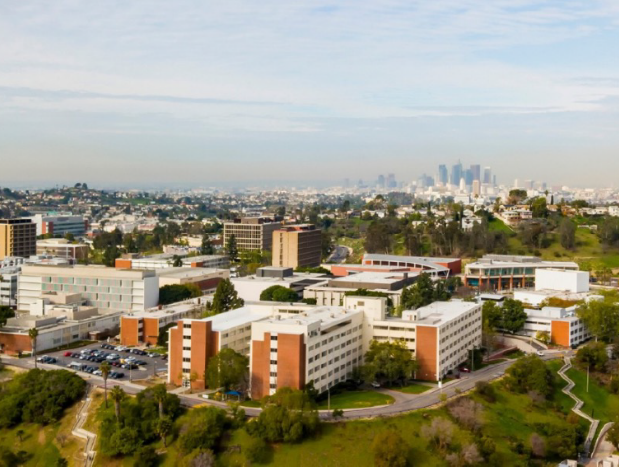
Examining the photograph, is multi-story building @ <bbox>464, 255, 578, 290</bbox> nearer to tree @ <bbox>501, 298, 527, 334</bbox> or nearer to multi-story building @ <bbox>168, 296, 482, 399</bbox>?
tree @ <bbox>501, 298, 527, 334</bbox>

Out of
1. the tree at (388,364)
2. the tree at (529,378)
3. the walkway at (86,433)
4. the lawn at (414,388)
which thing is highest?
the tree at (388,364)

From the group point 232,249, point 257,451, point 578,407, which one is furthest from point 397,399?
point 232,249

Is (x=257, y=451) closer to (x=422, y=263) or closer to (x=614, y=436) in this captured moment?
(x=614, y=436)

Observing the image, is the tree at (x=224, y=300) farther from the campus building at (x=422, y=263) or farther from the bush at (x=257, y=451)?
the campus building at (x=422, y=263)

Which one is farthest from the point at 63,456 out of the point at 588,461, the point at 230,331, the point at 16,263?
the point at 16,263

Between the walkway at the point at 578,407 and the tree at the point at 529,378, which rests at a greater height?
the tree at the point at 529,378

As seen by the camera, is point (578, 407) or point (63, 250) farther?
point (63, 250)

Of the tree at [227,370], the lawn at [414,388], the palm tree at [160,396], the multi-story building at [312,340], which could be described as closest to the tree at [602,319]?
the multi-story building at [312,340]
